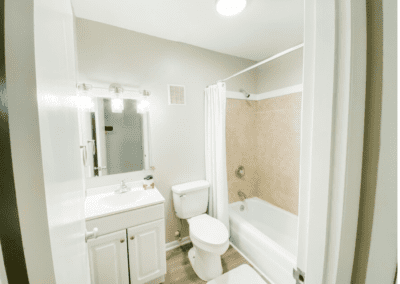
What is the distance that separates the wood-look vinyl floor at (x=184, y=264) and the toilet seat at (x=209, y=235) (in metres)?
0.37

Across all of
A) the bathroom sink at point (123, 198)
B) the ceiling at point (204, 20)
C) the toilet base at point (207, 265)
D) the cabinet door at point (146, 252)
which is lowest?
the toilet base at point (207, 265)

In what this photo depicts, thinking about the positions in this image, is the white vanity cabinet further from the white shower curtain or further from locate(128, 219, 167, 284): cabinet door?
the white shower curtain

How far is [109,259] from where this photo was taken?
1.18 metres

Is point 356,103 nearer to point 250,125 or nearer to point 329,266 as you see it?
point 329,266

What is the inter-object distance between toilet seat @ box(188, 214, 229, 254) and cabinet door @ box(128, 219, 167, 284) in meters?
0.31

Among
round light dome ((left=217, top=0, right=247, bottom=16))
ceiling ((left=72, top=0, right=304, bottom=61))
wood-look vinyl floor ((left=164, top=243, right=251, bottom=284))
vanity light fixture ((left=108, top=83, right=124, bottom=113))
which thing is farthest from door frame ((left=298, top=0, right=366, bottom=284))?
vanity light fixture ((left=108, top=83, right=124, bottom=113))

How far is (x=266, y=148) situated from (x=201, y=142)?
1005mm

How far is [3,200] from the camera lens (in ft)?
0.60

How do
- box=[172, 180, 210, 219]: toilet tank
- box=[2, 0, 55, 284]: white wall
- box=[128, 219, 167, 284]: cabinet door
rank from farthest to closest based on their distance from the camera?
1. box=[172, 180, 210, 219]: toilet tank
2. box=[128, 219, 167, 284]: cabinet door
3. box=[2, 0, 55, 284]: white wall

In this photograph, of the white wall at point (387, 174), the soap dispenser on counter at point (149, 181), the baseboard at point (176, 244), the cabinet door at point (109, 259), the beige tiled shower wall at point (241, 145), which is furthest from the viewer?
the beige tiled shower wall at point (241, 145)

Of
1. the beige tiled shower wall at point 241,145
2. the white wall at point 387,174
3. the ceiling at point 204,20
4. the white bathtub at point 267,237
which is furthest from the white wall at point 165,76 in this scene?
the white wall at point 387,174

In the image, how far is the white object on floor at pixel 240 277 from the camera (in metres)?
1.40

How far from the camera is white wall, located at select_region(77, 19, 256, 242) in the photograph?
1.43 meters

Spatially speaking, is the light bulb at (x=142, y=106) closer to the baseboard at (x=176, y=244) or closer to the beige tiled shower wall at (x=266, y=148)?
the beige tiled shower wall at (x=266, y=148)
